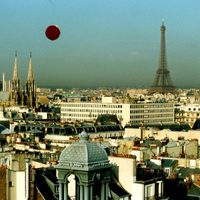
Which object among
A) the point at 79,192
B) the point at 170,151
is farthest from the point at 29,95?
the point at 79,192

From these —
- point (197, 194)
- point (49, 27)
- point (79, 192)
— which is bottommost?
point (197, 194)

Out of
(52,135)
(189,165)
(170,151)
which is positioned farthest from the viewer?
(52,135)

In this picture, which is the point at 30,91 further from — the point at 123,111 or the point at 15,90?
the point at 123,111

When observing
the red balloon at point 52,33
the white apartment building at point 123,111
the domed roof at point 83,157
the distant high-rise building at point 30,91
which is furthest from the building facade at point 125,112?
the domed roof at point 83,157

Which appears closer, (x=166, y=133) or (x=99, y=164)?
(x=99, y=164)

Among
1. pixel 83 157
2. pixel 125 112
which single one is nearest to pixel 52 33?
pixel 83 157

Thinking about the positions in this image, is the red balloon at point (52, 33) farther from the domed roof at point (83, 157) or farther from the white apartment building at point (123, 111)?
the white apartment building at point (123, 111)

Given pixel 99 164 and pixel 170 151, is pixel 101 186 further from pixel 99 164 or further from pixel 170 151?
pixel 170 151
